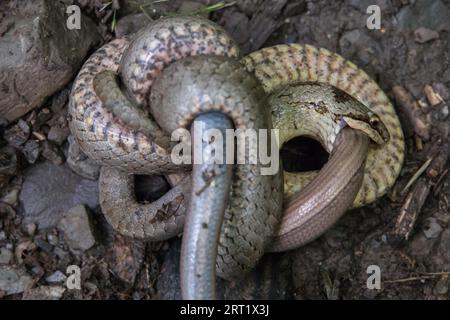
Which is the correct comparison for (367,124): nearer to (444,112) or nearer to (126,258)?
(444,112)

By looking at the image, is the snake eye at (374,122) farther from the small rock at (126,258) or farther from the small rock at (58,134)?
the small rock at (58,134)

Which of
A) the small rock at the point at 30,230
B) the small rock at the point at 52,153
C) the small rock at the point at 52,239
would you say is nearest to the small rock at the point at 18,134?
the small rock at the point at 52,153

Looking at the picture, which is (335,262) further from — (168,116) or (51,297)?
(51,297)

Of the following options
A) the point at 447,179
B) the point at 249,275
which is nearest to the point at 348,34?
the point at 447,179

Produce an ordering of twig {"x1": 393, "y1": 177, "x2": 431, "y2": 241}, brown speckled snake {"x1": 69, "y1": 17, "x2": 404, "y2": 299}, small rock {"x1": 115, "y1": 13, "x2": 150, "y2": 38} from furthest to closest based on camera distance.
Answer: small rock {"x1": 115, "y1": 13, "x2": 150, "y2": 38} < twig {"x1": 393, "y1": 177, "x2": 431, "y2": 241} < brown speckled snake {"x1": 69, "y1": 17, "x2": 404, "y2": 299}

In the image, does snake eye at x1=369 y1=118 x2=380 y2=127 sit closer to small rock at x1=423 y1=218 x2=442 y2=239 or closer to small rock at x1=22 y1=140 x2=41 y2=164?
small rock at x1=423 y1=218 x2=442 y2=239

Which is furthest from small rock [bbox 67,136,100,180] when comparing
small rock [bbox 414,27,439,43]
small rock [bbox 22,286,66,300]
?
small rock [bbox 414,27,439,43]

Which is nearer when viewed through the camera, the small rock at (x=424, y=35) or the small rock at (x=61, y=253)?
the small rock at (x=61, y=253)
